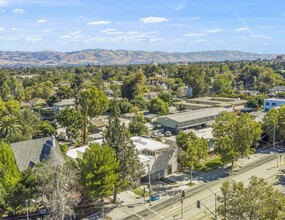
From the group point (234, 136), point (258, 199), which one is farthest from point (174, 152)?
point (258, 199)

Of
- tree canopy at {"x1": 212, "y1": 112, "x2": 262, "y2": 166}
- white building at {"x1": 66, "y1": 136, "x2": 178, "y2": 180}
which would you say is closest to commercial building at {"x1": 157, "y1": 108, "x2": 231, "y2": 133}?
white building at {"x1": 66, "y1": 136, "x2": 178, "y2": 180}

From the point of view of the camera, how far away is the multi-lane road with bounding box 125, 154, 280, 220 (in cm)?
4172

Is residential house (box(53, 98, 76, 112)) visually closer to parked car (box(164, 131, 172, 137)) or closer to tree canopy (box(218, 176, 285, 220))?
parked car (box(164, 131, 172, 137))

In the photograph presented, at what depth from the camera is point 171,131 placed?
8731 centimetres

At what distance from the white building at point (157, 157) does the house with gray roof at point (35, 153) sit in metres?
6.87

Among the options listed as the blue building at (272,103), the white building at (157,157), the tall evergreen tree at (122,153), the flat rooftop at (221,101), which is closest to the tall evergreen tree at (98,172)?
the tall evergreen tree at (122,153)

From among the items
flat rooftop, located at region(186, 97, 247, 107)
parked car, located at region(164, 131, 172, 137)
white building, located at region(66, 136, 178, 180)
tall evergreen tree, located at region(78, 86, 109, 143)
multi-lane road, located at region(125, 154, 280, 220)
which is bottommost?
multi-lane road, located at region(125, 154, 280, 220)

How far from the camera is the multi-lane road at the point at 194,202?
41.7 metres

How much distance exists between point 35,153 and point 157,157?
21.0 m

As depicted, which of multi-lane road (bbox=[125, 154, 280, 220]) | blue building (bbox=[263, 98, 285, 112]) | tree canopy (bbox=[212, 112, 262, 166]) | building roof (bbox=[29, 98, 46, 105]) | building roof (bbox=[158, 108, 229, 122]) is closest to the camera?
multi-lane road (bbox=[125, 154, 280, 220])

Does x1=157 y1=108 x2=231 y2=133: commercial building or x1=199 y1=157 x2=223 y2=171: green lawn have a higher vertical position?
x1=157 y1=108 x2=231 y2=133: commercial building

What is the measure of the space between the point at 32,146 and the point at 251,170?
40612 millimetres

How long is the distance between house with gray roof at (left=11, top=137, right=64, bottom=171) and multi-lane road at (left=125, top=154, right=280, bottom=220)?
55.2 feet

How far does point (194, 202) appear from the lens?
45.5 m
